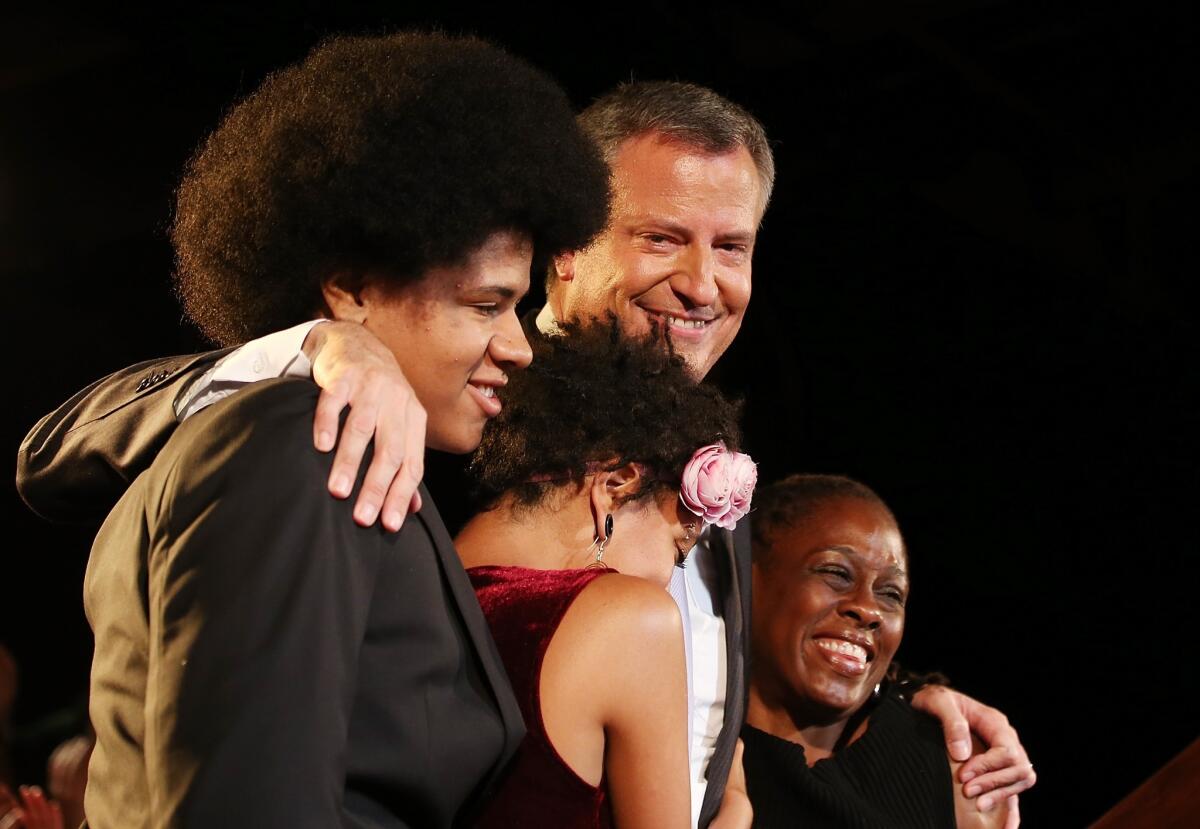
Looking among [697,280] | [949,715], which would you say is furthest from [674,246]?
[949,715]

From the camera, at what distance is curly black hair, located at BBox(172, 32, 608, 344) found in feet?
5.56

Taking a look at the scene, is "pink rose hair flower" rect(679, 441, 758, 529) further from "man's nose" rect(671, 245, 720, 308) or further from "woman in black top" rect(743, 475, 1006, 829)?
"woman in black top" rect(743, 475, 1006, 829)

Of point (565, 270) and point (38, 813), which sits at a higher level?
point (565, 270)

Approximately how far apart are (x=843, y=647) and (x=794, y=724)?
208 mm

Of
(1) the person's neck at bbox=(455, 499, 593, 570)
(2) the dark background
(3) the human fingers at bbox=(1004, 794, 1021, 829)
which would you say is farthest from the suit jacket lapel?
(2) the dark background

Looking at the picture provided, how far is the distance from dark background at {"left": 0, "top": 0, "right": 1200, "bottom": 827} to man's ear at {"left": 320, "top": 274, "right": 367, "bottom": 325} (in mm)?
2529

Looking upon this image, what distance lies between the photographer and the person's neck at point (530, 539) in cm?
208

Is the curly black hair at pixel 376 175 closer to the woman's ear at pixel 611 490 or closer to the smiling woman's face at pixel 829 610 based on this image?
the woman's ear at pixel 611 490

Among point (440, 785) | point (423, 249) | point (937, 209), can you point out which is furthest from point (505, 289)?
point (937, 209)

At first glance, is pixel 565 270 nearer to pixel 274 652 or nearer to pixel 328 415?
pixel 328 415

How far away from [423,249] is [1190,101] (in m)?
4.35

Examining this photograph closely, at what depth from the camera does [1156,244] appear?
570 cm

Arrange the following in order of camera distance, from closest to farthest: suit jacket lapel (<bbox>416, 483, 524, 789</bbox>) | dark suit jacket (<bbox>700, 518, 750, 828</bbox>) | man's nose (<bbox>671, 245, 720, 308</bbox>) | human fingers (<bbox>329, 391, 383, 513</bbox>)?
human fingers (<bbox>329, 391, 383, 513</bbox>)
suit jacket lapel (<bbox>416, 483, 524, 789</bbox>)
dark suit jacket (<bbox>700, 518, 750, 828</bbox>)
man's nose (<bbox>671, 245, 720, 308</bbox>)

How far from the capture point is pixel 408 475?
138cm
